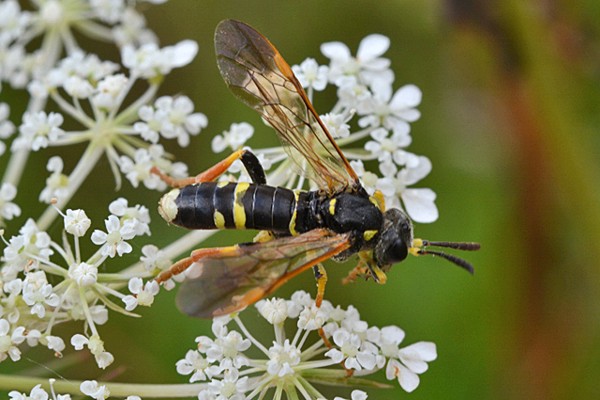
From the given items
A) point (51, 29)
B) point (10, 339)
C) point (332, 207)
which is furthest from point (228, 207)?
point (51, 29)

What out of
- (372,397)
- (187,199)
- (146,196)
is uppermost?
(146,196)

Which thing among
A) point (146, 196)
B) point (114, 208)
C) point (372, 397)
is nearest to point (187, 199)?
point (114, 208)

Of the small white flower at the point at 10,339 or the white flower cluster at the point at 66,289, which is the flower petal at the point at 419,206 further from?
the small white flower at the point at 10,339

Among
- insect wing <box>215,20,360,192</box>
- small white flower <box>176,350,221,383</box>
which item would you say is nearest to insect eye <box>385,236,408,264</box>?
insect wing <box>215,20,360,192</box>

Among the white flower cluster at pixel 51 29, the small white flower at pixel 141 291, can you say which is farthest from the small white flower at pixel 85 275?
the white flower cluster at pixel 51 29

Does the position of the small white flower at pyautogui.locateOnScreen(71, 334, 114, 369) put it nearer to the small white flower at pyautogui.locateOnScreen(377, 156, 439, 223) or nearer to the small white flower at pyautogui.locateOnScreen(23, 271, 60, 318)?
the small white flower at pyautogui.locateOnScreen(23, 271, 60, 318)

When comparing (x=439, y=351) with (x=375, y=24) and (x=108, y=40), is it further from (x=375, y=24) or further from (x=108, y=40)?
(x=108, y=40)
